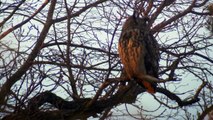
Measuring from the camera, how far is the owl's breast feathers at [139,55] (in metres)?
3.32

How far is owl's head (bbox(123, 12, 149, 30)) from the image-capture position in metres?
3.53

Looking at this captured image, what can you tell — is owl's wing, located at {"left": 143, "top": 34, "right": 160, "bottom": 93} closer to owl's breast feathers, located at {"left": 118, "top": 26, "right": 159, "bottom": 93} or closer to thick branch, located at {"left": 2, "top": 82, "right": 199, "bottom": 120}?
owl's breast feathers, located at {"left": 118, "top": 26, "right": 159, "bottom": 93}

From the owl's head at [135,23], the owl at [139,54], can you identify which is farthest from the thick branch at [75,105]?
the owl's head at [135,23]

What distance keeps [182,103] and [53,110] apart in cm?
214

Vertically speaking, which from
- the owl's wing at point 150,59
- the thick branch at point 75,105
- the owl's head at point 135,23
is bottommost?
the thick branch at point 75,105

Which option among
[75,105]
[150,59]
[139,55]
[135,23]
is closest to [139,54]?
[139,55]

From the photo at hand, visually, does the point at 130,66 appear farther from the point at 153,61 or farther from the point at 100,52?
the point at 100,52

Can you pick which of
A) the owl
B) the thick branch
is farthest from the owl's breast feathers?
the thick branch

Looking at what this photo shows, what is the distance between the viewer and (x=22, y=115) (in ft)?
10.2

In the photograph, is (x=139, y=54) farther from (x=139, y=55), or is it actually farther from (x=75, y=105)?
(x=75, y=105)

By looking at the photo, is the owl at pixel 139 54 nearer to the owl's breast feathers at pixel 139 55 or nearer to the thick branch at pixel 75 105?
the owl's breast feathers at pixel 139 55

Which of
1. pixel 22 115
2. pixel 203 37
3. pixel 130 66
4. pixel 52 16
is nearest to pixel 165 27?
pixel 203 37

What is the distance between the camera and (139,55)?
3322 mm

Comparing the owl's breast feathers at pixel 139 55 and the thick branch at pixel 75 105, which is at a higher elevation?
the owl's breast feathers at pixel 139 55
